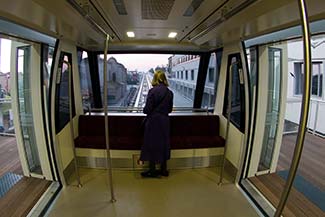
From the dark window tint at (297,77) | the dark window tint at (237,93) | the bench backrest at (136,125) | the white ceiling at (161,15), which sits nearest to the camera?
the white ceiling at (161,15)

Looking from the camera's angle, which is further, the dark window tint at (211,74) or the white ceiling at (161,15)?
the dark window tint at (211,74)

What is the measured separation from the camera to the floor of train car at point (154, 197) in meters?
2.58

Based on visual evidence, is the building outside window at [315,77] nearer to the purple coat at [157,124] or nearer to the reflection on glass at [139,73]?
the reflection on glass at [139,73]

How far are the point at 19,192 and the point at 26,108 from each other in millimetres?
1066

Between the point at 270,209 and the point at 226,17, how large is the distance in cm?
212

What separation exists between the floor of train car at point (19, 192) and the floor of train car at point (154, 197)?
0.96ft

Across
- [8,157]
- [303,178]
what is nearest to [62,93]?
[8,157]

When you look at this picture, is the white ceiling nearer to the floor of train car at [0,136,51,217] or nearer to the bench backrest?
the bench backrest

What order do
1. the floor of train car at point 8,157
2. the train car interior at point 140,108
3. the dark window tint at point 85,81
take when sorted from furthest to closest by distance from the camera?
the dark window tint at point 85,81 → the floor of train car at point 8,157 → the train car interior at point 140,108

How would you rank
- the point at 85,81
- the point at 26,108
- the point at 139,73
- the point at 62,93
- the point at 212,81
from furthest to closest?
the point at 139,73 < the point at 212,81 < the point at 85,81 < the point at 62,93 < the point at 26,108

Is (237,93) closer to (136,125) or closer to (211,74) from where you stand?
(211,74)

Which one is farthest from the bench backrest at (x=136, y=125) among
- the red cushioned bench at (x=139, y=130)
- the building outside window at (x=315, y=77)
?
the building outside window at (x=315, y=77)

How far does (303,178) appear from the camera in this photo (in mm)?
3377

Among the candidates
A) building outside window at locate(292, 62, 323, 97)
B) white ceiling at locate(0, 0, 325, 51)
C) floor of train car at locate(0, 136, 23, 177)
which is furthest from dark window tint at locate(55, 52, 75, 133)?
building outside window at locate(292, 62, 323, 97)
